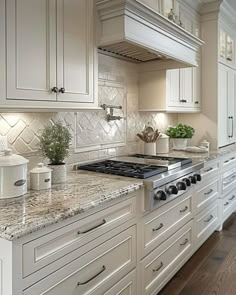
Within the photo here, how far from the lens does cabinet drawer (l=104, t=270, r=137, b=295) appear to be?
172 cm

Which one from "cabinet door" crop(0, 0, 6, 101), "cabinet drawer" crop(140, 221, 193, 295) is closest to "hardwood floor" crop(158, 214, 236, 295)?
"cabinet drawer" crop(140, 221, 193, 295)

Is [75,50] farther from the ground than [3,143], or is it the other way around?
[75,50]

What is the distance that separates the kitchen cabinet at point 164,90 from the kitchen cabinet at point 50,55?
121 cm

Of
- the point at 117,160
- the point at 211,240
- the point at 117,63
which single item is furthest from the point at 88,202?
the point at 211,240

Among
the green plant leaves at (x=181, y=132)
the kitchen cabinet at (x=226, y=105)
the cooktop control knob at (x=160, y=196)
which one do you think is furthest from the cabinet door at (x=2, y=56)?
the kitchen cabinet at (x=226, y=105)

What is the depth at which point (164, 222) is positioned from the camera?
2254 millimetres

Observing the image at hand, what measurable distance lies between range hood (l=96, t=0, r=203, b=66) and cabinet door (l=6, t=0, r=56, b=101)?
50 cm

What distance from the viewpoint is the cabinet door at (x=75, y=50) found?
5.85 ft

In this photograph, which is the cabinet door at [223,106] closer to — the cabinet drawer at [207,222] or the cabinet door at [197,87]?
the cabinet door at [197,87]

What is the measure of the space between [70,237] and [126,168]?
3.15 feet

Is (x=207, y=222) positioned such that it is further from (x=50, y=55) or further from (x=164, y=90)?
(x=50, y=55)

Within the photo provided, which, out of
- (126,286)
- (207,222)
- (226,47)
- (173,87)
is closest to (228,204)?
(207,222)

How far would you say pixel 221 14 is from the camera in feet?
12.5

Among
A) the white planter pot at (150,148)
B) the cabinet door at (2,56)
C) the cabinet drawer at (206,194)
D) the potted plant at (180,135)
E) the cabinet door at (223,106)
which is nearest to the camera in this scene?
the cabinet door at (2,56)
